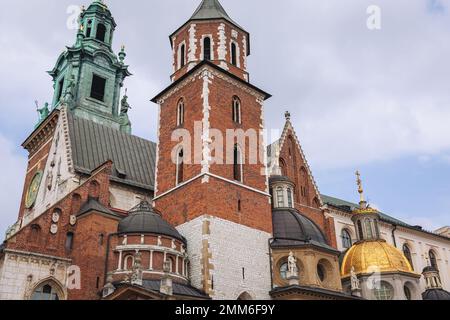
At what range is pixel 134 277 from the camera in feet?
60.7

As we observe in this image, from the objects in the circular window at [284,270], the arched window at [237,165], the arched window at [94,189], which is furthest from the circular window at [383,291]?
the arched window at [94,189]

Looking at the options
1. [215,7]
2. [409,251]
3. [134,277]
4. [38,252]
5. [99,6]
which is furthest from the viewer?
[99,6]

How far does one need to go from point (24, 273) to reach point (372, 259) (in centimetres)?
1769

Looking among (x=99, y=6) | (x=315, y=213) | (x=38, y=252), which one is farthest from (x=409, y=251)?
(x=99, y=6)

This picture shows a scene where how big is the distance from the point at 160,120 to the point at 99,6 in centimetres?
2525

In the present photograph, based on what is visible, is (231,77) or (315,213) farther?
(315,213)

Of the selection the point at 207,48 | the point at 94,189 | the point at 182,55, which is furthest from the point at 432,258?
the point at 94,189

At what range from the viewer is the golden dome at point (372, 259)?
2747cm

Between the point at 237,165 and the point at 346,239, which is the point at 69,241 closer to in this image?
the point at 237,165

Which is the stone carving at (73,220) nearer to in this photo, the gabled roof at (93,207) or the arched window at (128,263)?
the gabled roof at (93,207)

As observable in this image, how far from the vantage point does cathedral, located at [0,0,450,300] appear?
2059cm

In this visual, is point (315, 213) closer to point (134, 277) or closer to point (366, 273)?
point (366, 273)

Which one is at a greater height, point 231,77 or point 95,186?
point 231,77
